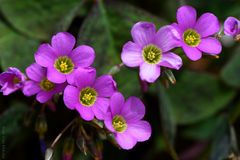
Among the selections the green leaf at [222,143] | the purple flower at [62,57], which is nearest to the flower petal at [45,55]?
the purple flower at [62,57]

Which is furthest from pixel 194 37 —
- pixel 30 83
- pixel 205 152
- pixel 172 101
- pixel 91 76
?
pixel 205 152

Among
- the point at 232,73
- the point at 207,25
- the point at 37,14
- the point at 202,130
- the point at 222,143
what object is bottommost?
the point at 202,130

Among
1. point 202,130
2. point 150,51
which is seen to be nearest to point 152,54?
point 150,51

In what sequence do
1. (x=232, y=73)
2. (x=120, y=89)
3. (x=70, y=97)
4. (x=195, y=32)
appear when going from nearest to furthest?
(x=70, y=97) < (x=195, y=32) < (x=120, y=89) < (x=232, y=73)

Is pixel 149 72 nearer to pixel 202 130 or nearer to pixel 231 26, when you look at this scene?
pixel 231 26

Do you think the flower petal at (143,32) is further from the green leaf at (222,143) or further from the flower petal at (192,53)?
the green leaf at (222,143)

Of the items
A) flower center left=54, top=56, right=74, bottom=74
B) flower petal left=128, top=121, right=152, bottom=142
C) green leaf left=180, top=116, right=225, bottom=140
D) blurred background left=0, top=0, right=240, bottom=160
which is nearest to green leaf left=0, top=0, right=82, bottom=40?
blurred background left=0, top=0, right=240, bottom=160

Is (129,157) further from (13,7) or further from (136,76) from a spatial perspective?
(13,7)
